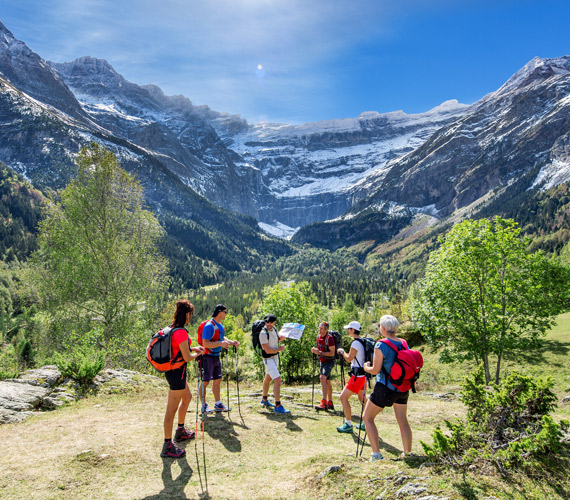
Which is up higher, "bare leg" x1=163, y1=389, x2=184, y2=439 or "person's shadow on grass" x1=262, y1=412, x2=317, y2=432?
"bare leg" x1=163, y1=389, x2=184, y2=439

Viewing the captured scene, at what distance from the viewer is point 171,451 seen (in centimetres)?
673

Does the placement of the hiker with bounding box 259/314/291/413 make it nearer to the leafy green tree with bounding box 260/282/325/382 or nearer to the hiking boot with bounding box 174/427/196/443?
the hiking boot with bounding box 174/427/196/443

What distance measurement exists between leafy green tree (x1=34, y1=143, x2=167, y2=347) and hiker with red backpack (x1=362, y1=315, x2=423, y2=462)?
15.2m

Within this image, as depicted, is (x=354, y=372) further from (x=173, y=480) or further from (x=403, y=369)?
(x=173, y=480)

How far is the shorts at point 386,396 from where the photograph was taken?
21.0ft

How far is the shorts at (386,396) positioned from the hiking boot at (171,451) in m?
4.35

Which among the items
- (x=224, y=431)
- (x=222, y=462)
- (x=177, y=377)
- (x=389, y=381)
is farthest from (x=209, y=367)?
(x=389, y=381)

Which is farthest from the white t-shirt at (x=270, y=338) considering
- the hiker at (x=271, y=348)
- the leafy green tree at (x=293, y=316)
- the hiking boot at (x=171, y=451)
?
the leafy green tree at (x=293, y=316)

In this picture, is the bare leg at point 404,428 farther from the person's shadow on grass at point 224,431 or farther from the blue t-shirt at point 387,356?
the person's shadow on grass at point 224,431

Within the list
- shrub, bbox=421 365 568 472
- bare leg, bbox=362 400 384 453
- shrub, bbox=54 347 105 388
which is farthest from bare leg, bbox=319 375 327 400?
shrub, bbox=54 347 105 388

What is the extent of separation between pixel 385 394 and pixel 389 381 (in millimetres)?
301

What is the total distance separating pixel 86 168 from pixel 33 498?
57.4ft

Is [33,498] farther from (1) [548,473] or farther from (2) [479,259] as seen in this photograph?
(2) [479,259]

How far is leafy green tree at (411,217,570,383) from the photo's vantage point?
639 inches
